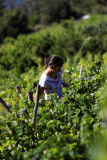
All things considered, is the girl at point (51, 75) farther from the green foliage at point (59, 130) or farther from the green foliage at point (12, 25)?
the green foliage at point (12, 25)

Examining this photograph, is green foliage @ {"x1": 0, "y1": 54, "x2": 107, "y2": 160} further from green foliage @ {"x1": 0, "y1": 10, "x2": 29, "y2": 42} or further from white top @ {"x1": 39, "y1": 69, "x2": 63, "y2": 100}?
green foliage @ {"x1": 0, "y1": 10, "x2": 29, "y2": 42}

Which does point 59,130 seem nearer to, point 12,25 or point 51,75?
point 51,75

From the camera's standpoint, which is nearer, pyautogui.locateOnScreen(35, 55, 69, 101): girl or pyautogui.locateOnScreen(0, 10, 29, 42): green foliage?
pyautogui.locateOnScreen(35, 55, 69, 101): girl

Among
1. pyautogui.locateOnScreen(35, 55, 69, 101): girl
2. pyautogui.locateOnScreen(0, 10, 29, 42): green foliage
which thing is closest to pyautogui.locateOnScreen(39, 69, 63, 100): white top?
pyautogui.locateOnScreen(35, 55, 69, 101): girl

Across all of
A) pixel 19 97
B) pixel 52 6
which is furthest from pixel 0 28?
pixel 19 97

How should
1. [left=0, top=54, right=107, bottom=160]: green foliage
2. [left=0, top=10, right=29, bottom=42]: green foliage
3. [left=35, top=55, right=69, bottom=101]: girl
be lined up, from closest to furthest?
[left=0, top=54, right=107, bottom=160]: green foliage
[left=35, top=55, right=69, bottom=101]: girl
[left=0, top=10, right=29, bottom=42]: green foliage

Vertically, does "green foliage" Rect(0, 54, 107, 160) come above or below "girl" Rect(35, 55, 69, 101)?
below

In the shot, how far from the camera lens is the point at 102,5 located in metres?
34.2

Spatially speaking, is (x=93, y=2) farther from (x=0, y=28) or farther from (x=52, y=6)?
(x=0, y=28)

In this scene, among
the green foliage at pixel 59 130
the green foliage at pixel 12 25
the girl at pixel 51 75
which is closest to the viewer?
the green foliage at pixel 59 130

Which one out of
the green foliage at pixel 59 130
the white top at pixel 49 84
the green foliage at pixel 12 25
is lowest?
the green foliage at pixel 59 130

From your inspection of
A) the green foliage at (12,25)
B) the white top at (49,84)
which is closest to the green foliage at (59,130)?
the white top at (49,84)

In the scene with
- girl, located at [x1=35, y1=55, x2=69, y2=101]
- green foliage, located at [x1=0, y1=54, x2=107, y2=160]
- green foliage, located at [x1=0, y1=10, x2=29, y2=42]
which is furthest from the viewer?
green foliage, located at [x1=0, y1=10, x2=29, y2=42]

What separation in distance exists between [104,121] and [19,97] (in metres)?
2.57
